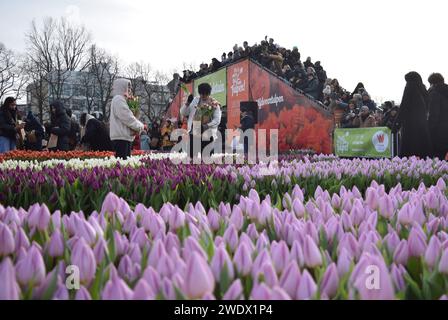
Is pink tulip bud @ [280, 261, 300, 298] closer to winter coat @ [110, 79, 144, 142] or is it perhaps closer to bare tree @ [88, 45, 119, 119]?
winter coat @ [110, 79, 144, 142]

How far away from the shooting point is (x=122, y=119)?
8.72 metres

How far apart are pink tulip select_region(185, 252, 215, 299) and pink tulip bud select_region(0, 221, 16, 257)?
29.7 inches

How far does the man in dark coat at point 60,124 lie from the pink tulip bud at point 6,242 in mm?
11332

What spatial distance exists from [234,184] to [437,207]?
1842mm

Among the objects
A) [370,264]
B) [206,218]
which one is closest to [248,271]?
[370,264]

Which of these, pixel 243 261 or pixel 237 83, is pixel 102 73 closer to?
pixel 237 83

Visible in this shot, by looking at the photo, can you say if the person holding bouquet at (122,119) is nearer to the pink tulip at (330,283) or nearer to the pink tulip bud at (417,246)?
the pink tulip bud at (417,246)

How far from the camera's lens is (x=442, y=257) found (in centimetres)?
133

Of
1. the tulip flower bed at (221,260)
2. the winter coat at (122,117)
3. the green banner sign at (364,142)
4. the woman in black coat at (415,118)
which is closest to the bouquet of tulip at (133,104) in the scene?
the winter coat at (122,117)

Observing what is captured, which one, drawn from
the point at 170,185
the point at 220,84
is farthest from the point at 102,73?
the point at 170,185

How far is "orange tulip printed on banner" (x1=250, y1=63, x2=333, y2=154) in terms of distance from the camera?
53.4ft

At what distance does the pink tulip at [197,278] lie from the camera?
1.09m

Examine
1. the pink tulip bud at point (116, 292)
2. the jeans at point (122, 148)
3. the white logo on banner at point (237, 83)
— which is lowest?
the pink tulip bud at point (116, 292)
